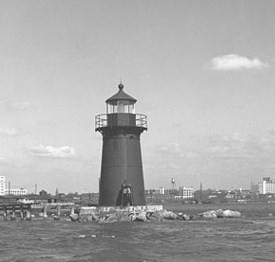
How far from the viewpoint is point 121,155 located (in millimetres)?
45344

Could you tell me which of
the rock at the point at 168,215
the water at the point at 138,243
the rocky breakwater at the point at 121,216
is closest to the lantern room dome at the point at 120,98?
the rocky breakwater at the point at 121,216

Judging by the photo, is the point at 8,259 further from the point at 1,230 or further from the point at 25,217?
the point at 25,217

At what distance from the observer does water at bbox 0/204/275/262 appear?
27.2m

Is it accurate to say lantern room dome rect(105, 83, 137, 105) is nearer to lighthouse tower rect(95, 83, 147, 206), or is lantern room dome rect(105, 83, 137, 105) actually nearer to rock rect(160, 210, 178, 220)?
lighthouse tower rect(95, 83, 147, 206)

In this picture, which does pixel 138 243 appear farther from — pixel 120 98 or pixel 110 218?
pixel 120 98

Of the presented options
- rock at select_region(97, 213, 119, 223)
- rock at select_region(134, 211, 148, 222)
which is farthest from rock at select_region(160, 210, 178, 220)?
rock at select_region(97, 213, 119, 223)

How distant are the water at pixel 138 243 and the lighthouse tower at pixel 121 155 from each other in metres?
3.38

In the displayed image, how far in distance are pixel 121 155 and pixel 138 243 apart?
14.5m

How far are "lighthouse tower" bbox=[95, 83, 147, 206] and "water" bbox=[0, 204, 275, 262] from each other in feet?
11.1

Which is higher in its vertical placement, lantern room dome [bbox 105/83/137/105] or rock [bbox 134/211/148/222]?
lantern room dome [bbox 105/83/137/105]

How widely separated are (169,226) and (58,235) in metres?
8.80

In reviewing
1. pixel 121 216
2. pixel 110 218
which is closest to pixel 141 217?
pixel 121 216

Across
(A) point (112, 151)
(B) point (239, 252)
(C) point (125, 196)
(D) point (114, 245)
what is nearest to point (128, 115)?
(A) point (112, 151)

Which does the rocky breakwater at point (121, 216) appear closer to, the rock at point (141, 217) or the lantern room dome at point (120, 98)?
the rock at point (141, 217)
